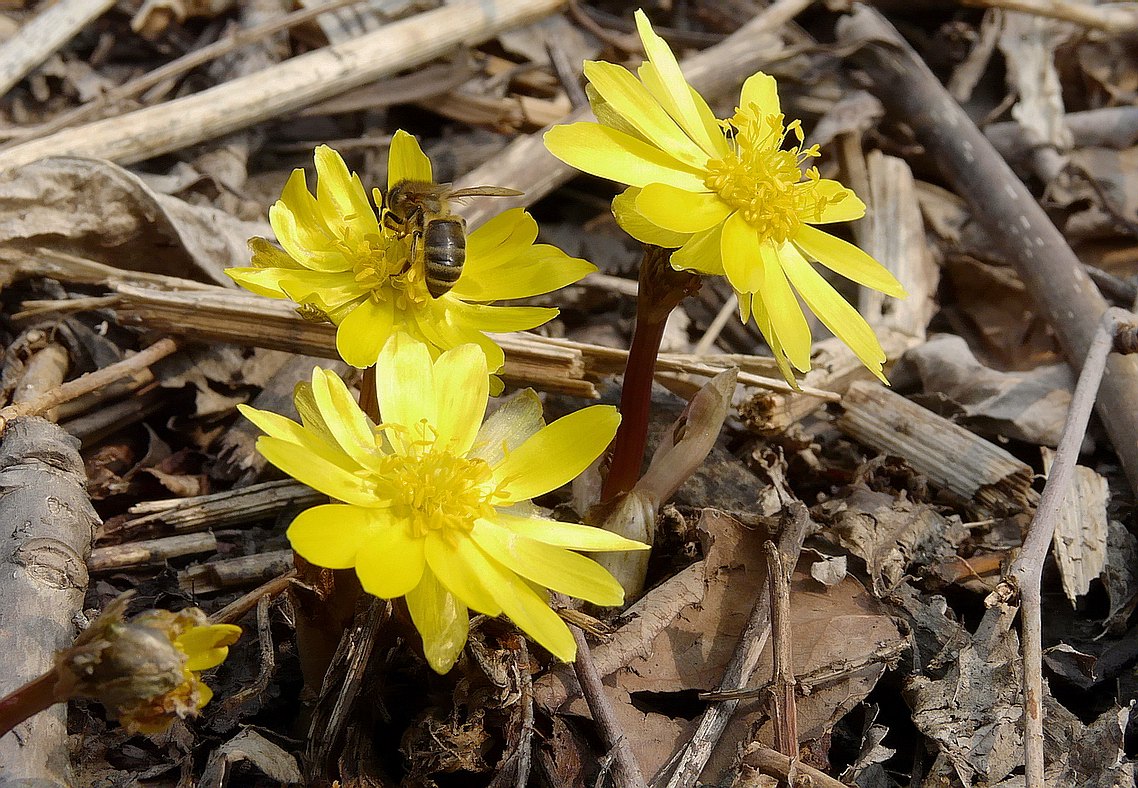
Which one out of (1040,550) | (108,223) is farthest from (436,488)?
(108,223)

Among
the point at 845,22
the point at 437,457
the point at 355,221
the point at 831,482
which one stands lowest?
the point at 831,482

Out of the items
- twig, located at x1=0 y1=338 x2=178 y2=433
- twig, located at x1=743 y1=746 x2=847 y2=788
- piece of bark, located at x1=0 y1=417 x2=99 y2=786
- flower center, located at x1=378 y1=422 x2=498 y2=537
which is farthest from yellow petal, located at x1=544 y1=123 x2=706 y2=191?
twig, located at x1=0 y1=338 x2=178 y2=433

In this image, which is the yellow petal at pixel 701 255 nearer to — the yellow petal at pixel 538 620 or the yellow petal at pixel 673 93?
the yellow petal at pixel 673 93

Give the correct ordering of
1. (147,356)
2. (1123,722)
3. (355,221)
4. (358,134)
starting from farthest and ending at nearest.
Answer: (358,134) → (147,356) → (355,221) → (1123,722)

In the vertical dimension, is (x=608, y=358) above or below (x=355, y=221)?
below

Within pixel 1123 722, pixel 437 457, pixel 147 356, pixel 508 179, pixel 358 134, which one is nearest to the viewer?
pixel 437 457

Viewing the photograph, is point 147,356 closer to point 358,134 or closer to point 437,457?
point 437,457

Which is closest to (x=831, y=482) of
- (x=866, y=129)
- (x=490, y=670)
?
(x=490, y=670)

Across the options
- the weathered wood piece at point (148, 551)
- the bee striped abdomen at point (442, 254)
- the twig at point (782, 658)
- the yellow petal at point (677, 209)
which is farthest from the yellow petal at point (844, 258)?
the weathered wood piece at point (148, 551)

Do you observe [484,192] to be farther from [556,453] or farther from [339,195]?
[556,453]

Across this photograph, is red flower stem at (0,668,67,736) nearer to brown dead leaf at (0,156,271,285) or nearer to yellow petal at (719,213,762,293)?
yellow petal at (719,213,762,293)
